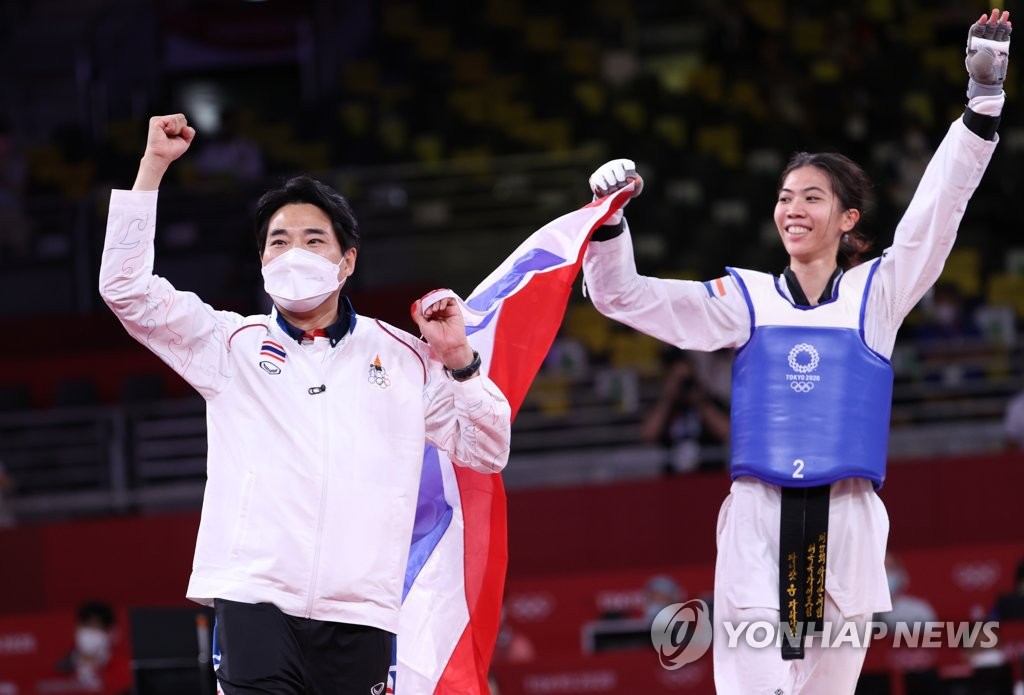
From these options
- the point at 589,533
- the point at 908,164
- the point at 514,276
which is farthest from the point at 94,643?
the point at 908,164

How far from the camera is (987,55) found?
555cm

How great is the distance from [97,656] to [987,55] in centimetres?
684

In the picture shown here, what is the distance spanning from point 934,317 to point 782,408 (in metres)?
8.07

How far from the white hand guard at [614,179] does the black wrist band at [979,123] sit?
114 cm

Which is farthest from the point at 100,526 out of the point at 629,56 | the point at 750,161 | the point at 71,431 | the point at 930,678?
the point at 629,56

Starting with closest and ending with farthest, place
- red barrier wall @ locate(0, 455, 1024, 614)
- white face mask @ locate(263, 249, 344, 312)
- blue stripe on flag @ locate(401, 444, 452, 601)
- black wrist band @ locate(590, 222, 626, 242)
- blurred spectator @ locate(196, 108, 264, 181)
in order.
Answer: white face mask @ locate(263, 249, 344, 312) < blue stripe on flag @ locate(401, 444, 452, 601) < black wrist band @ locate(590, 222, 626, 242) < red barrier wall @ locate(0, 455, 1024, 614) < blurred spectator @ locate(196, 108, 264, 181)

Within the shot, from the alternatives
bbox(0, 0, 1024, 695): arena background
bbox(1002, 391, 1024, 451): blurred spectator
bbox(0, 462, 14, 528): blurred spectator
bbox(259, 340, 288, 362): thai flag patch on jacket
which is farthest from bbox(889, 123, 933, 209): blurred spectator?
bbox(259, 340, 288, 362): thai flag patch on jacket

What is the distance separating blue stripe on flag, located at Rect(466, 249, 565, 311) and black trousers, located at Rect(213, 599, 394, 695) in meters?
1.96

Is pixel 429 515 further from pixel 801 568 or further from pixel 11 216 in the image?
pixel 11 216

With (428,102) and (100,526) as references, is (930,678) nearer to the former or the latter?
(100,526)

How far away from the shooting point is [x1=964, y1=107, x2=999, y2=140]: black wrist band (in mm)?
5629

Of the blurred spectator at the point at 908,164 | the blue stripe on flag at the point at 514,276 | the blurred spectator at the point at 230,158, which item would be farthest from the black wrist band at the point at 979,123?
the blurred spectator at the point at 230,158

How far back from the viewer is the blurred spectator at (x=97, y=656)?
398 inches

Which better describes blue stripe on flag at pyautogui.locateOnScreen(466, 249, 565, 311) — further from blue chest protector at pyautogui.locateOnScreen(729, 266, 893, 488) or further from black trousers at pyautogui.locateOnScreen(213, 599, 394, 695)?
black trousers at pyautogui.locateOnScreen(213, 599, 394, 695)
